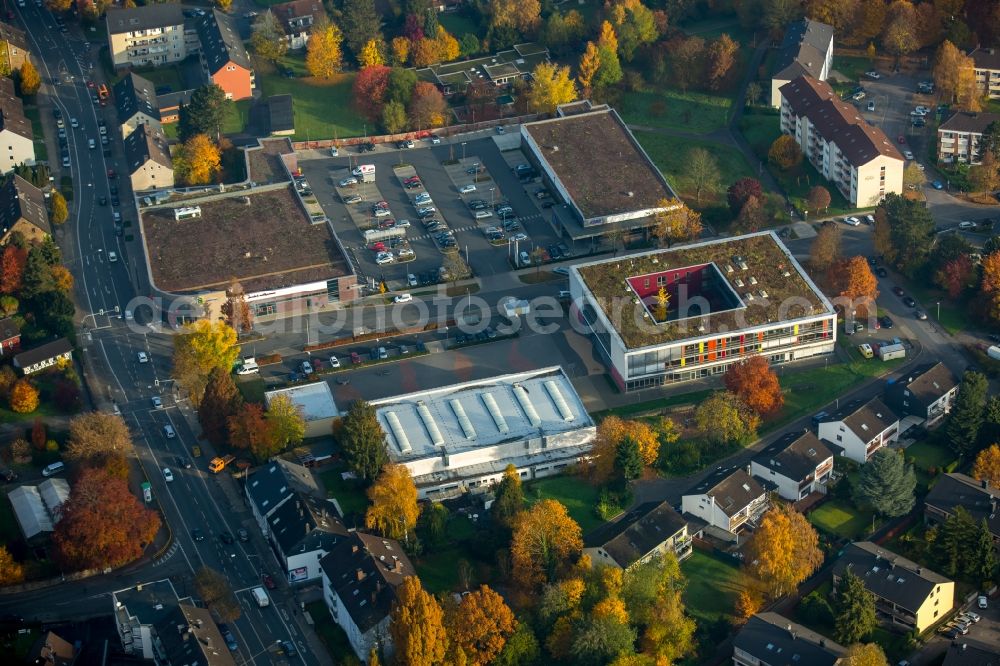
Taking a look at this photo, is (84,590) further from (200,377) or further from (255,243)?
(255,243)

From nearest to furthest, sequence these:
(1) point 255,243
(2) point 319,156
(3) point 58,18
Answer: (1) point 255,243, (2) point 319,156, (3) point 58,18

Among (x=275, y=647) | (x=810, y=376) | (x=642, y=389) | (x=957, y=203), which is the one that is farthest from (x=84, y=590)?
(x=957, y=203)

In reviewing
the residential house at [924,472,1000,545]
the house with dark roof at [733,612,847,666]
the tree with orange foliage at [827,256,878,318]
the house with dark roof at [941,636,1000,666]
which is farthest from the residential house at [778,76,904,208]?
the house with dark roof at [733,612,847,666]

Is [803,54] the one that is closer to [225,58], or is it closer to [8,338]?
[225,58]

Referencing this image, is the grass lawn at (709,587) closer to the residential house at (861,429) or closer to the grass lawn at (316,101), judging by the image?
the residential house at (861,429)

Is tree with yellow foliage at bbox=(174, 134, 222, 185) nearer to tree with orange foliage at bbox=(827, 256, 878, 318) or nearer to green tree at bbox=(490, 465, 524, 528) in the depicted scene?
green tree at bbox=(490, 465, 524, 528)

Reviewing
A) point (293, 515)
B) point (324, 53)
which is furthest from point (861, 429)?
point (324, 53)
